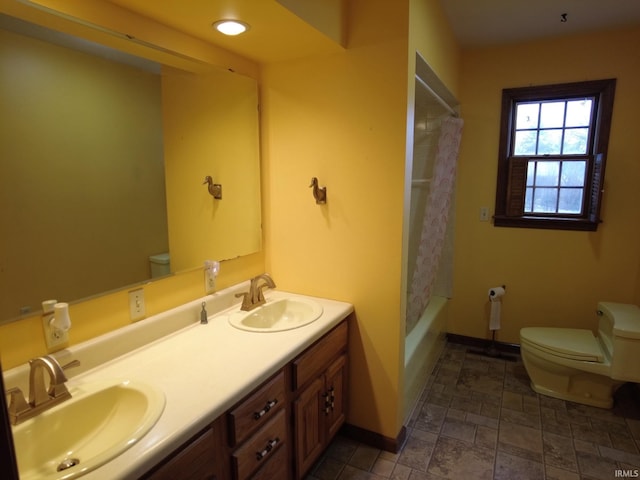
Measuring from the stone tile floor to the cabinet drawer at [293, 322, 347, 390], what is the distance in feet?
1.99

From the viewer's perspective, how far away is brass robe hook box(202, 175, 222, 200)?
6.27ft

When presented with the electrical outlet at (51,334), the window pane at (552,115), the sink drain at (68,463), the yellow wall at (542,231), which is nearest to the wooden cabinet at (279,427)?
the sink drain at (68,463)

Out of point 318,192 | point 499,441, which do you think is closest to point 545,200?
point 499,441

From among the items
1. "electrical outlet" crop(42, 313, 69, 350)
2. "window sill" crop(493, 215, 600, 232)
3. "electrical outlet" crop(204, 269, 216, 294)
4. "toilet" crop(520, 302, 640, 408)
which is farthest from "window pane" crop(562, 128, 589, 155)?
"electrical outlet" crop(42, 313, 69, 350)

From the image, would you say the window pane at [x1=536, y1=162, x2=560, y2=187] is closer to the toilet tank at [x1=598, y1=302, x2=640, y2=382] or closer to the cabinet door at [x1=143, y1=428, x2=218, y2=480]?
the toilet tank at [x1=598, y1=302, x2=640, y2=382]

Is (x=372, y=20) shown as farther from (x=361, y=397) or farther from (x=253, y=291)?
(x=361, y=397)

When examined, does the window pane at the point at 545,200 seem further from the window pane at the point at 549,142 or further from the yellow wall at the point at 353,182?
the yellow wall at the point at 353,182

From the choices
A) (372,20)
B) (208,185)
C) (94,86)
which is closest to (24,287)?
(94,86)

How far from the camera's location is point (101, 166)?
4.57 ft

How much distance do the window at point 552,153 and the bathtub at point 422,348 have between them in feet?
2.95

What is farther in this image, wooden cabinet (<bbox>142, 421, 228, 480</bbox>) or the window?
the window

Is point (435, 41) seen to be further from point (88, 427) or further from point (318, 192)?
point (88, 427)

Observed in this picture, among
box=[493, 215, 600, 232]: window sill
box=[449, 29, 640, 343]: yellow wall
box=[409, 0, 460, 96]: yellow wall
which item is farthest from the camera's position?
box=[493, 215, 600, 232]: window sill

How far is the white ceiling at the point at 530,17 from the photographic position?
2193 millimetres
